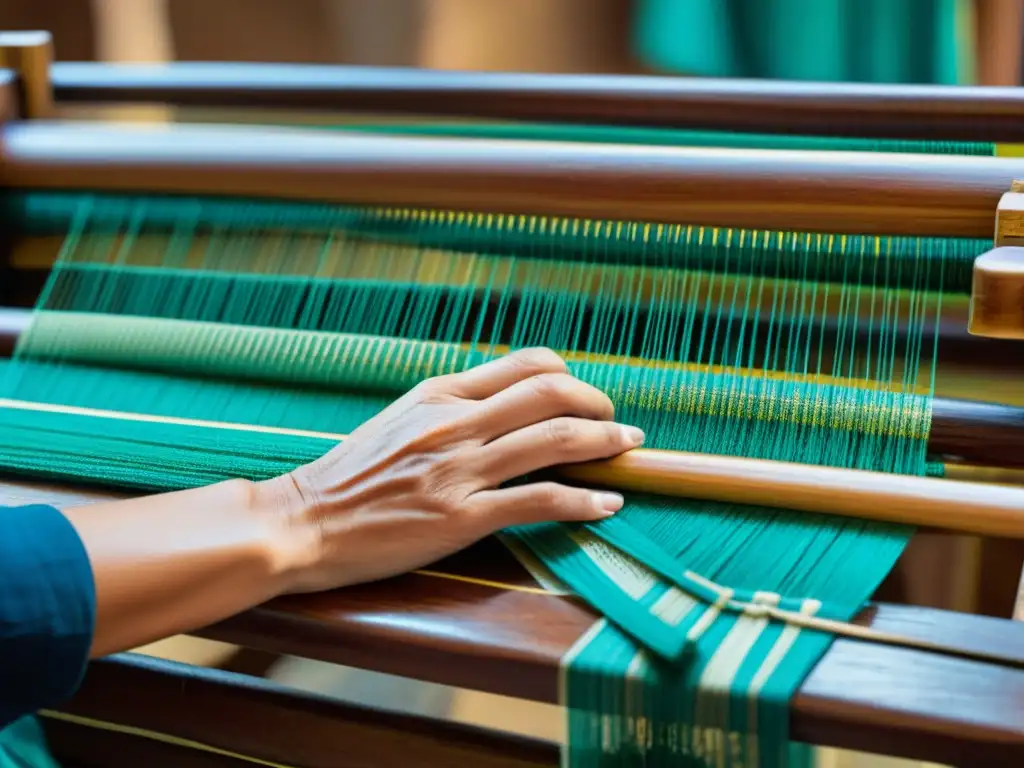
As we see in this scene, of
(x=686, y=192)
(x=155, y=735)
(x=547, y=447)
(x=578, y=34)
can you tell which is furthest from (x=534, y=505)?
(x=578, y=34)

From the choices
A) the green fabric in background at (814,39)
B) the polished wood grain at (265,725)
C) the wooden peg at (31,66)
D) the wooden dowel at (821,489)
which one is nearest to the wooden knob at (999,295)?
the wooden dowel at (821,489)

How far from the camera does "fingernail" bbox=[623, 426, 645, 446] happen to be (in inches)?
34.8

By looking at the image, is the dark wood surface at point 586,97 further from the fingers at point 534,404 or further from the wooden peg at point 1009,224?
the fingers at point 534,404

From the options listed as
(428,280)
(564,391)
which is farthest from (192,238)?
(564,391)

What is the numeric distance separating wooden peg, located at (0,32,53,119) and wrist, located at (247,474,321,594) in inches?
26.5

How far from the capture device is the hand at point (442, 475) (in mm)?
808

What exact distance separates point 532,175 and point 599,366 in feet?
0.57

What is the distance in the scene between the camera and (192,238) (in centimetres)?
125

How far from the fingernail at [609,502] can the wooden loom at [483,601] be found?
0.08m

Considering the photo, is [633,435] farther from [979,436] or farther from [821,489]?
[979,436]

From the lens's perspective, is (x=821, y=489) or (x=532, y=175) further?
(x=532, y=175)

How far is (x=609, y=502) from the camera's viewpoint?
844 millimetres

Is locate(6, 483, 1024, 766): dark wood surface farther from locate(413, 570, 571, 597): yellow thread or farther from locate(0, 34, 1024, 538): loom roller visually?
locate(0, 34, 1024, 538): loom roller

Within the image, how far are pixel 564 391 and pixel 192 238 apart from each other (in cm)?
56
